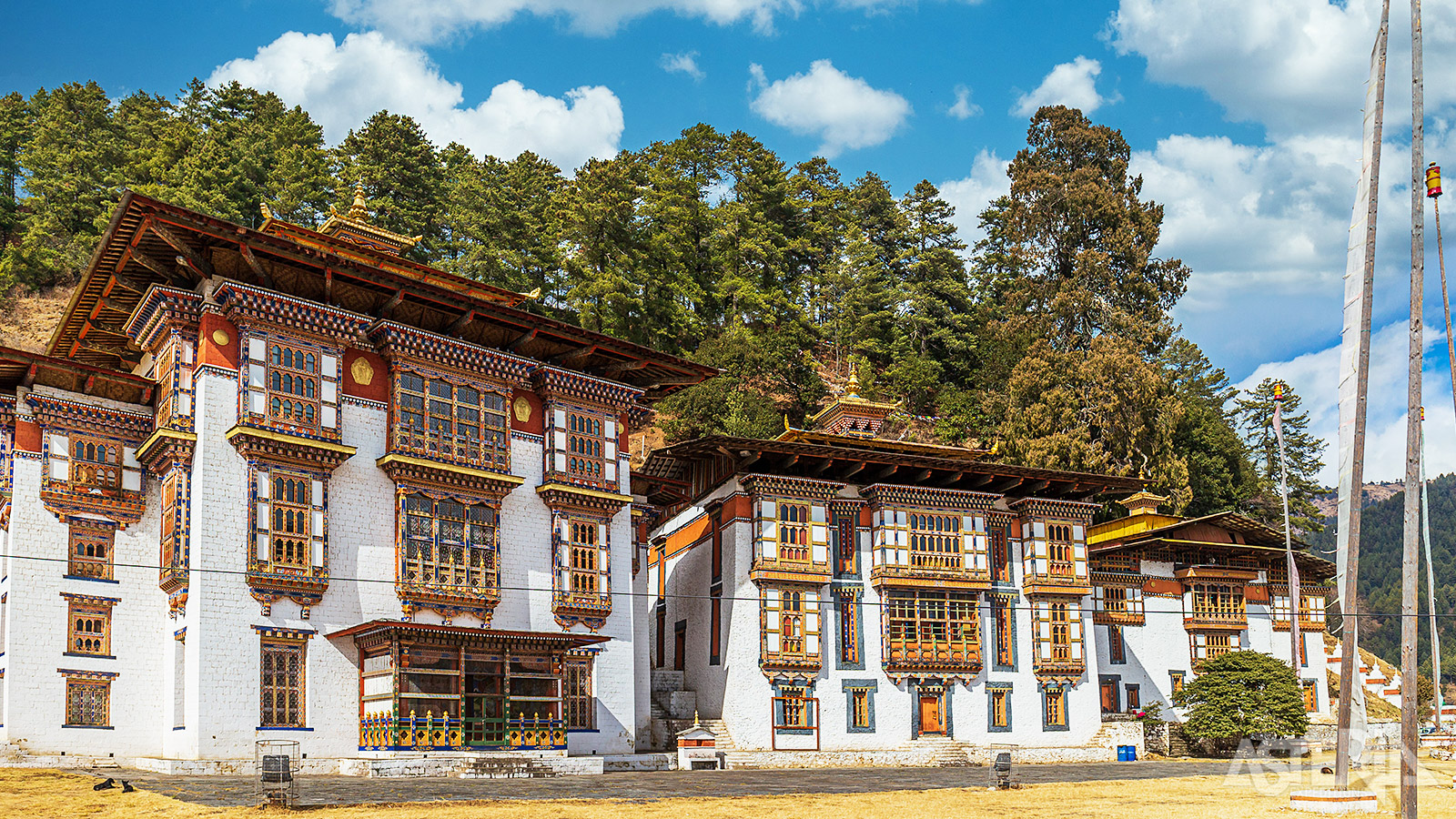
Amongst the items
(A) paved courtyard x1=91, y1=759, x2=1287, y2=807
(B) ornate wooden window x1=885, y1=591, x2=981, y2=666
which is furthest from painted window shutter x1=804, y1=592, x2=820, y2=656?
(A) paved courtyard x1=91, y1=759, x2=1287, y2=807

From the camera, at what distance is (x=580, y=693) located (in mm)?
40719

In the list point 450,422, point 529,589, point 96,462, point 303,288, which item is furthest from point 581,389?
point 96,462

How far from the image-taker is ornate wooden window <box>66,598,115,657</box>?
34.5m

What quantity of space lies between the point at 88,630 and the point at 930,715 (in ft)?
98.0

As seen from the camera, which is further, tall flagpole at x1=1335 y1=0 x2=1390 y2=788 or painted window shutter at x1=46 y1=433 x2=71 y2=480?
painted window shutter at x1=46 y1=433 x2=71 y2=480

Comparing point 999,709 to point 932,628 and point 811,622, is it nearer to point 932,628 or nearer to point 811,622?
point 932,628

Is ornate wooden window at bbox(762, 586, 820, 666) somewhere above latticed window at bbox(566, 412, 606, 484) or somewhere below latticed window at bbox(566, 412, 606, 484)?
below

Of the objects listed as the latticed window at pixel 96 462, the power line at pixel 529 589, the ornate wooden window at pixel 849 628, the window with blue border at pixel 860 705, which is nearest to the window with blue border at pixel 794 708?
the window with blue border at pixel 860 705

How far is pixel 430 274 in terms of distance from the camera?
44.0 m

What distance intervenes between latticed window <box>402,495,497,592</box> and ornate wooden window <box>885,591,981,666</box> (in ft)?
55.9

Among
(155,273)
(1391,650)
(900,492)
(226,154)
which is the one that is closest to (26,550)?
(155,273)

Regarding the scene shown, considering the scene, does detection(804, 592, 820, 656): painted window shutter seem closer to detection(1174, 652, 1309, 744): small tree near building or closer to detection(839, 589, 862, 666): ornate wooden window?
detection(839, 589, 862, 666): ornate wooden window

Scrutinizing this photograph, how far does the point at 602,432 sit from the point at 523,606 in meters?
6.87

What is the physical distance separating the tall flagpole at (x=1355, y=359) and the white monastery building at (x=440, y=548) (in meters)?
21.8
